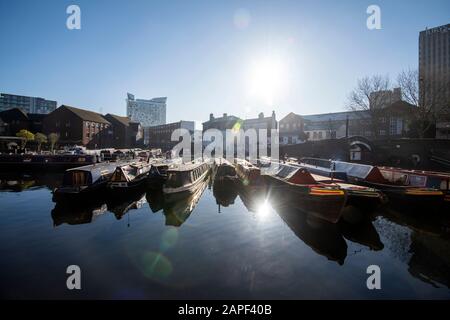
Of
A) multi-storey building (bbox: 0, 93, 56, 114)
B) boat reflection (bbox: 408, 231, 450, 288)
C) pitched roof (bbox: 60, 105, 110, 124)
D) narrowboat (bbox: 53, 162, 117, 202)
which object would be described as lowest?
boat reflection (bbox: 408, 231, 450, 288)

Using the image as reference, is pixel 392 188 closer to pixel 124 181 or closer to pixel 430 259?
pixel 430 259

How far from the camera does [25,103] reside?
177 m

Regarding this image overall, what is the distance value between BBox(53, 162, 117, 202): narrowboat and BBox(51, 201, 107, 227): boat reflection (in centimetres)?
85

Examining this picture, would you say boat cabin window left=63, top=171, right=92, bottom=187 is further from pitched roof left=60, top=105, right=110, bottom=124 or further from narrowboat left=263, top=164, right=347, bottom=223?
pitched roof left=60, top=105, right=110, bottom=124

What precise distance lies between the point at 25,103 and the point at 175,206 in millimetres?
220599

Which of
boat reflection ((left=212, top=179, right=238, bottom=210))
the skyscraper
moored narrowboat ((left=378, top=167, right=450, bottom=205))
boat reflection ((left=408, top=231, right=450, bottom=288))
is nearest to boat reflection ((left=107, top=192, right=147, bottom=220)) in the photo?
boat reflection ((left=212, top=179, right=238, bottom=210))

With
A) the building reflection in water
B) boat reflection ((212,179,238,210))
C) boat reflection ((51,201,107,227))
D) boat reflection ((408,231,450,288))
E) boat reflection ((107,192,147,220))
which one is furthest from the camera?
boat reflection ((212,179,238,210))

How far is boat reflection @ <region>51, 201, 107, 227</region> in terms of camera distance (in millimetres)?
13703

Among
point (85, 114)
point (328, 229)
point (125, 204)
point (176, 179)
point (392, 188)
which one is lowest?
point (328, 229)

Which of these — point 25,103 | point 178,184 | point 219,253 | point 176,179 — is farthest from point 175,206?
point 25,103

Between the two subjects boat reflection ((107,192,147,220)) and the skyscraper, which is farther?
the skyscraper

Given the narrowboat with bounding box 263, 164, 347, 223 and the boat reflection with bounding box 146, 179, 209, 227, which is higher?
the narrowboat with bounding box 263, 164, 347, 223
